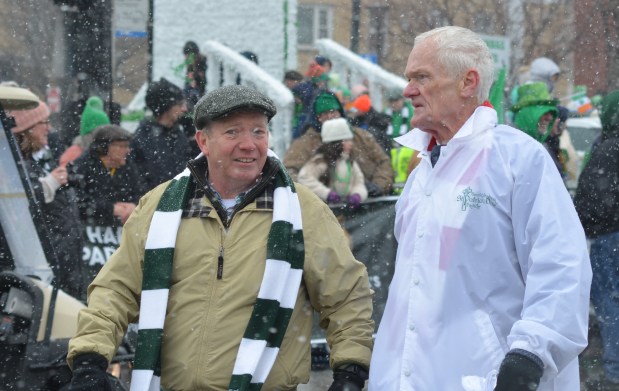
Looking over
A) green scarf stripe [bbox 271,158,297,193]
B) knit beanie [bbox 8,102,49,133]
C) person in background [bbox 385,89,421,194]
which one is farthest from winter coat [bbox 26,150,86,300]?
green scarf stripe [bbox 271,158,297,193]

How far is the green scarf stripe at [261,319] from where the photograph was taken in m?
→ 3.97

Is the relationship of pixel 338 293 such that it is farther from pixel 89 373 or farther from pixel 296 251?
pixel 89 373

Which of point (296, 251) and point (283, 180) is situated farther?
point (283, 180)

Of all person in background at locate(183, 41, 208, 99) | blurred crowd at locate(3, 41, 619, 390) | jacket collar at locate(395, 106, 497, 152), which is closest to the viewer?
jacket collar at locate(395, 106, 497, 152)

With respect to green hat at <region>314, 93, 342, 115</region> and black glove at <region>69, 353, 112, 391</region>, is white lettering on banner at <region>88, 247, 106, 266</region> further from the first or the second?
black glove at <region>69, 353, 112, 391</region>

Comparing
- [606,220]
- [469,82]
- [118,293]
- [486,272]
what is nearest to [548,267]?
[486,272]

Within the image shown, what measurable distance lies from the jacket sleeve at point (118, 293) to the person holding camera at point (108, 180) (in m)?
5.24

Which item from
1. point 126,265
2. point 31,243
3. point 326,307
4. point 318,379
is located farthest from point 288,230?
point 318,379

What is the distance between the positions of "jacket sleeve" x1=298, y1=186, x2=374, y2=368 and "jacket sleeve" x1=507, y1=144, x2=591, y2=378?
709mm

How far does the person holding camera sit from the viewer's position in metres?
9.48

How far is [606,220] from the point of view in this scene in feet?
27.3

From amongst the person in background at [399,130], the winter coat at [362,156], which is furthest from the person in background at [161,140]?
the person in background at [399,130]

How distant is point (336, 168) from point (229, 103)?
5511 millimetres

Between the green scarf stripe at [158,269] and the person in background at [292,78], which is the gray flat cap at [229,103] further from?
the person in background at [292,78]
